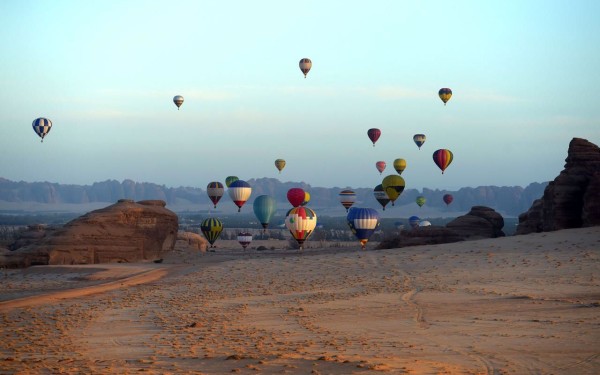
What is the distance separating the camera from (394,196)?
201 feet

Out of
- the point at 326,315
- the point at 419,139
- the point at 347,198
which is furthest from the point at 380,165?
the point at 326,315

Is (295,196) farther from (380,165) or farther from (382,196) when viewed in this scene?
(380,165)

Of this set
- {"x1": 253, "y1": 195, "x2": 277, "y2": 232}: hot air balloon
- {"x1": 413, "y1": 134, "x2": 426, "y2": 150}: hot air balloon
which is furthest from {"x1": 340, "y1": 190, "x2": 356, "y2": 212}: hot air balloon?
{"x1": 253, "y1": 195, "x2": 277, "y2": 232}: hot air balloon

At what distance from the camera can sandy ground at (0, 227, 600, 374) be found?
1240cm

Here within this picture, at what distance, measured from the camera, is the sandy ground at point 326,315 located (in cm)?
1240

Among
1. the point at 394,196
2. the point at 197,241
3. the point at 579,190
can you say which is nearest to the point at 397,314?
the point at 579,190

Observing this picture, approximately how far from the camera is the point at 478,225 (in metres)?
40.2

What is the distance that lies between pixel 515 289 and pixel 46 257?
67.7 ft

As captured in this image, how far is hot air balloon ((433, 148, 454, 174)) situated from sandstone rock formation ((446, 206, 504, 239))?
1676cm

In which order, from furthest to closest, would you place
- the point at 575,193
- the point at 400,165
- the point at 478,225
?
the point at 400,165 → the point at 478,225 → the point at 575,193

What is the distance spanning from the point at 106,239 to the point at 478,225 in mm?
17602

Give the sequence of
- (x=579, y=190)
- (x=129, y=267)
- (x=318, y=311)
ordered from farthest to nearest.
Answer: (x=579, y=190) → (x=129, y=267) → (x=318, y=311)

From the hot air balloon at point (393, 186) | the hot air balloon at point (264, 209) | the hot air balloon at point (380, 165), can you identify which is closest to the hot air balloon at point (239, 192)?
the hot air balloon at point (264, 209)

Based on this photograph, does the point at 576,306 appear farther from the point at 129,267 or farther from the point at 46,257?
the point at 46,257
